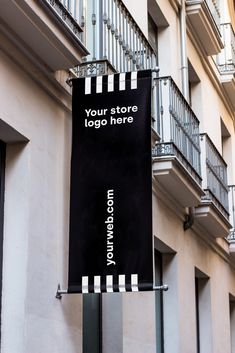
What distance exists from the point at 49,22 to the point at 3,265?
227 cm

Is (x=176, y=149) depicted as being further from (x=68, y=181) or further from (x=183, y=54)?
(x=68, y=181)

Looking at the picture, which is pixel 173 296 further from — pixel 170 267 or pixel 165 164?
pixel 165 164

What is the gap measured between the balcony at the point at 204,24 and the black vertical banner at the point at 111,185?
23.6ft

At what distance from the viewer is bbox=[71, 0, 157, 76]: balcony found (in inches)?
343

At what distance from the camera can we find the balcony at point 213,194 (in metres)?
13.5

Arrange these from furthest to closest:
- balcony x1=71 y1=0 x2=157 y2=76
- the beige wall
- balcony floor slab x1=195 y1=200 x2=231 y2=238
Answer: balcony floor slab x1=195 y1=200 x2=231 y2=238 → balcony x1=71 y1=0 x2=157 y2=76 → the beige wall

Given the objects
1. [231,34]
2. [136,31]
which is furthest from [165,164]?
[231,34]

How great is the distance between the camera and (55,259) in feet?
25.3

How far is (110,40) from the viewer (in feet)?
31.0

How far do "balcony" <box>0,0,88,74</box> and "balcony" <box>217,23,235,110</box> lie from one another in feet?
33.6

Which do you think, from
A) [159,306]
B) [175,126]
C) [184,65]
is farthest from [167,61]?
[159,306]

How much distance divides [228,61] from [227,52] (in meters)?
0.32

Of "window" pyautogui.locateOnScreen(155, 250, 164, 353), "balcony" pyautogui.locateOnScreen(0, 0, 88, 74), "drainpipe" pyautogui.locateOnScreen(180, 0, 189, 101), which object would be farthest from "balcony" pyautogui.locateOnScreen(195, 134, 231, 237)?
"balcony" pyautogui.locateOnScreen(0, 0, 88, 74)

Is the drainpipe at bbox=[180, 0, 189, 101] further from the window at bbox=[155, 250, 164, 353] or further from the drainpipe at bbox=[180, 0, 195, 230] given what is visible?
the window at bbox=[155, 250, 164, 353]
